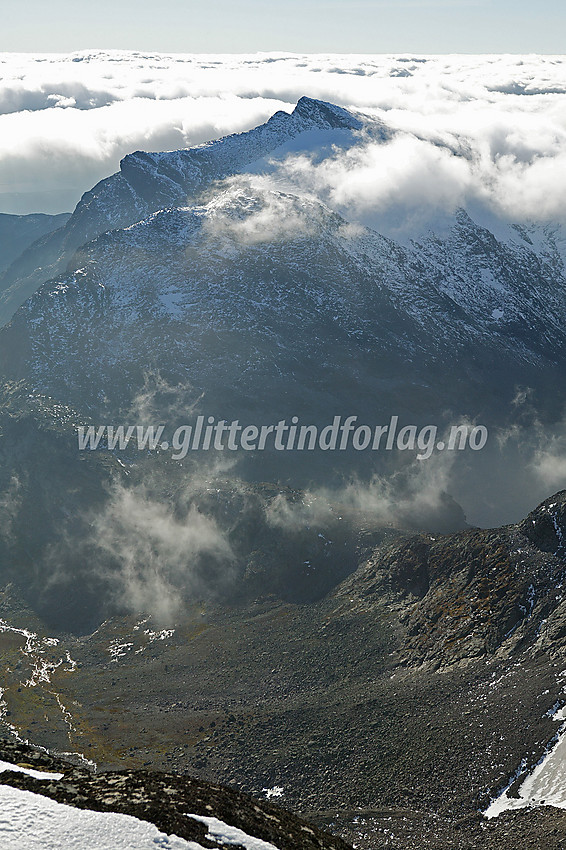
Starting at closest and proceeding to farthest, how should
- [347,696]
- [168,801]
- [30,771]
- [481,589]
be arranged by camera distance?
1. [168,801]
2. [30,771]
3. [347,696]
4. [481,589]

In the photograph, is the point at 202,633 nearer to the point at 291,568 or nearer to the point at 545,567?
the point at 291,568

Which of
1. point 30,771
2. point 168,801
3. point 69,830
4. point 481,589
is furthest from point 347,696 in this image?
point 69,830

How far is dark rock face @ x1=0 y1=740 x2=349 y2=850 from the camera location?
50.0 metres

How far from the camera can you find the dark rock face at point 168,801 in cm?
4997

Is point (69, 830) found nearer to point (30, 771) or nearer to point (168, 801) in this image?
point (168, 801)

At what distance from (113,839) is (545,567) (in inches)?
4096

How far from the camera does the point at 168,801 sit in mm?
52688

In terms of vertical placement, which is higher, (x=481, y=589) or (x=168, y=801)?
(x=168, y=801)

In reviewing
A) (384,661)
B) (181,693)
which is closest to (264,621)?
(181,693)

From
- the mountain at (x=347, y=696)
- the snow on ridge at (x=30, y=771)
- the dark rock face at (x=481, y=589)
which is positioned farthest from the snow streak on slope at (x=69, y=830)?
the dark rock face at (x=481, y=589)

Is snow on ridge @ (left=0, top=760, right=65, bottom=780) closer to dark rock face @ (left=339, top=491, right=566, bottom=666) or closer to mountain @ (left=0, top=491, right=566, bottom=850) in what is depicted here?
mountain @ (left=0, top=491, right=566, bottom=850)

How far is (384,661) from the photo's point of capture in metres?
133

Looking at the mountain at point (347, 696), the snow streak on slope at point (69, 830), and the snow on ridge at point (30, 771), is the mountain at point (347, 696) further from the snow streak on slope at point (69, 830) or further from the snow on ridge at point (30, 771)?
the snow streak on slope at point (69, 830)

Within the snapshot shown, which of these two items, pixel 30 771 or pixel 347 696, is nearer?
pixel 30 771
